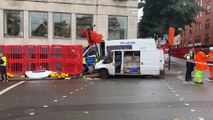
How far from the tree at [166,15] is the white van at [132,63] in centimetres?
1175

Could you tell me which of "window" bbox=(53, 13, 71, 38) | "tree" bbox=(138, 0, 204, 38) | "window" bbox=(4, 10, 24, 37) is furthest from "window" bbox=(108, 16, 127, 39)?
"window" bbox=(4, 10, 24, 37)

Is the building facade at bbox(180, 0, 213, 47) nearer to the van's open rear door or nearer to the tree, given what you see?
the tree

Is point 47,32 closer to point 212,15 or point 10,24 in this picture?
point 10,24

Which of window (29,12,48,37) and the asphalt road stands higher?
window (29,12,48,37)

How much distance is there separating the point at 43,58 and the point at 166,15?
16.4 meters

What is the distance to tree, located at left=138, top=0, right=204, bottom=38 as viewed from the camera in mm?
30234

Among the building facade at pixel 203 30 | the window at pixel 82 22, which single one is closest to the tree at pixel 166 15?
the window at pixel 82 22

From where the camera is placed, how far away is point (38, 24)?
85.8 feet

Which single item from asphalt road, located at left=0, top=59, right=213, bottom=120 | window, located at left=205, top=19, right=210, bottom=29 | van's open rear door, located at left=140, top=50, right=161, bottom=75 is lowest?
asphalt road, located at left=0, top=59, right=213, bottom=120

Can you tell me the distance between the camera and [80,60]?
19078mm

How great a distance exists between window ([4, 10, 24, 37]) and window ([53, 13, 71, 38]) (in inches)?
110

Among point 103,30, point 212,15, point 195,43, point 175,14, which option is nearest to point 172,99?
point 103,30

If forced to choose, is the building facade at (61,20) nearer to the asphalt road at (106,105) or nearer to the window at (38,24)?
the window at (38,24)

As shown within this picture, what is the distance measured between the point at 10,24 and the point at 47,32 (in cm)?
305
